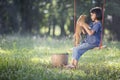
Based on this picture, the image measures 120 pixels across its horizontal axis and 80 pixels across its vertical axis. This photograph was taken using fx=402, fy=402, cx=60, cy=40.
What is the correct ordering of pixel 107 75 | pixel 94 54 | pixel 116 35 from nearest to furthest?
pixel 107 75, pixel 94 54, pixel 116 35

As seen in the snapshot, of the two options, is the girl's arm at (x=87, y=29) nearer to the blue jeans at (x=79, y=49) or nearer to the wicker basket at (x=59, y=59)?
the blue jeans at (x=79, y=49)

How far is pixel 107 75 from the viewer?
29.8 ft

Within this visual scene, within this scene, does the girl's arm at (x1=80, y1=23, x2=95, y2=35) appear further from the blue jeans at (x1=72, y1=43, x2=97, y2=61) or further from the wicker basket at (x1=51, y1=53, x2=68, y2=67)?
the wicker basket at (x1=51, y1=53, x2=68, y2=67)

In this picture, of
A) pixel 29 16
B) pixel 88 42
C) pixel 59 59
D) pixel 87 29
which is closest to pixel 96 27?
pixel 87 29

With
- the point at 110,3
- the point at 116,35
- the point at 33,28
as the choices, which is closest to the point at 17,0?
the point at 33,28

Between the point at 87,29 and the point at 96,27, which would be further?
the point at 96,27

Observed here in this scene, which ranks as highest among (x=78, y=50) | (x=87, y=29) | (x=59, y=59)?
(x=87, y=29)

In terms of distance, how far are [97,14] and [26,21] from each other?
1977cm

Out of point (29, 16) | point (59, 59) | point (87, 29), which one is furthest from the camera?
point (29, 16)

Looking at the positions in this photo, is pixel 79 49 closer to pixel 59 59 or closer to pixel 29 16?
pixel 59 59

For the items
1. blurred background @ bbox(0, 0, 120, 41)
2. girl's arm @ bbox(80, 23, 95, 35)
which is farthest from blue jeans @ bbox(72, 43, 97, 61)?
blurred background @ bbox(0, 0, 120, 41)

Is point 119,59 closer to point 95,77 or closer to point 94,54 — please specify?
point 94,54

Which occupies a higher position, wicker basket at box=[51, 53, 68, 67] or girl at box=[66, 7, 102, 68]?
girl at box=[66, 7, 102, 68]

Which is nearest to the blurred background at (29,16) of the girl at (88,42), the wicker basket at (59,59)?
the wicker basket at (59,59)
